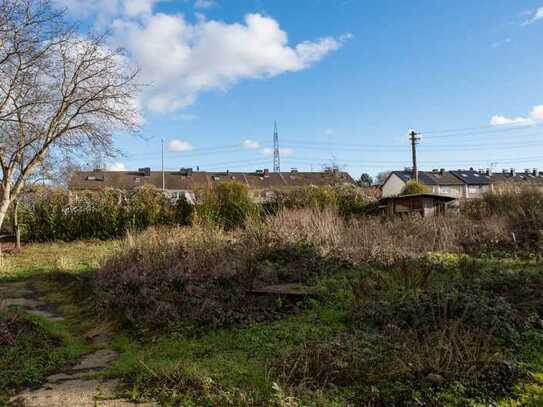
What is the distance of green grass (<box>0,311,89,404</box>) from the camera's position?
3271 millimetres

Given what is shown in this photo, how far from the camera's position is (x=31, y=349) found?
3898 millimetres

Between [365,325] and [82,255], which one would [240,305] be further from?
[82,255]

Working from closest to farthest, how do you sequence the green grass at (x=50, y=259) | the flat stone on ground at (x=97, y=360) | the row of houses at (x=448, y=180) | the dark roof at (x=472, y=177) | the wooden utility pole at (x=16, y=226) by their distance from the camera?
1. the flat stone on ground at (x=97, y=360)
2. the green grass at (x=50, y=259)
3. the wooden utility pole at (x=16, y=226)
4. the row of houses at (x=448, y=180)
5. the dark roof at (x=472, y=177)

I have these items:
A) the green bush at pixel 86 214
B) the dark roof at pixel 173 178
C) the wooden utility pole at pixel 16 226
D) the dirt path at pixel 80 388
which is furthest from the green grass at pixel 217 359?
the dark roof at pixel 173 178

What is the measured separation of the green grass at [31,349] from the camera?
10.7 ft

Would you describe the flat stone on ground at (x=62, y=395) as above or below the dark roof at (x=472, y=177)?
below

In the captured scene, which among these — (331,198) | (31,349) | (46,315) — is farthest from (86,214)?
(31,349)

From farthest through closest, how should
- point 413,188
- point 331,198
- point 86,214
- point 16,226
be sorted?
1. point 413,188
2. point 331,198
3. point 86,214
4. point 16,226

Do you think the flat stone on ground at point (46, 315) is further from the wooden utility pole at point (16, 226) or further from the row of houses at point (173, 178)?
the row of houses at point (173, 178)

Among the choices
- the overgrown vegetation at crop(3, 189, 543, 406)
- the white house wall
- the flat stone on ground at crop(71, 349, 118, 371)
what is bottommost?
the flat stone on ground at crop(71, 349, 118, 371)

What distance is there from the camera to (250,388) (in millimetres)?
2861

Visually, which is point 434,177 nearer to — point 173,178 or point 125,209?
point 173,178

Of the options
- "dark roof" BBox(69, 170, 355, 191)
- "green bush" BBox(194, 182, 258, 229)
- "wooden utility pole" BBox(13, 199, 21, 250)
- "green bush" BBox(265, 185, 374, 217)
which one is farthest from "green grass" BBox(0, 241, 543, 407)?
"dark roof" BBox(69, 170, 355, 191)

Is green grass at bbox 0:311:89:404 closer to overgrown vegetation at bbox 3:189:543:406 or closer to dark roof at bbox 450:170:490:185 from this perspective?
overgrown vegetation at bbox 3:189:543:406
